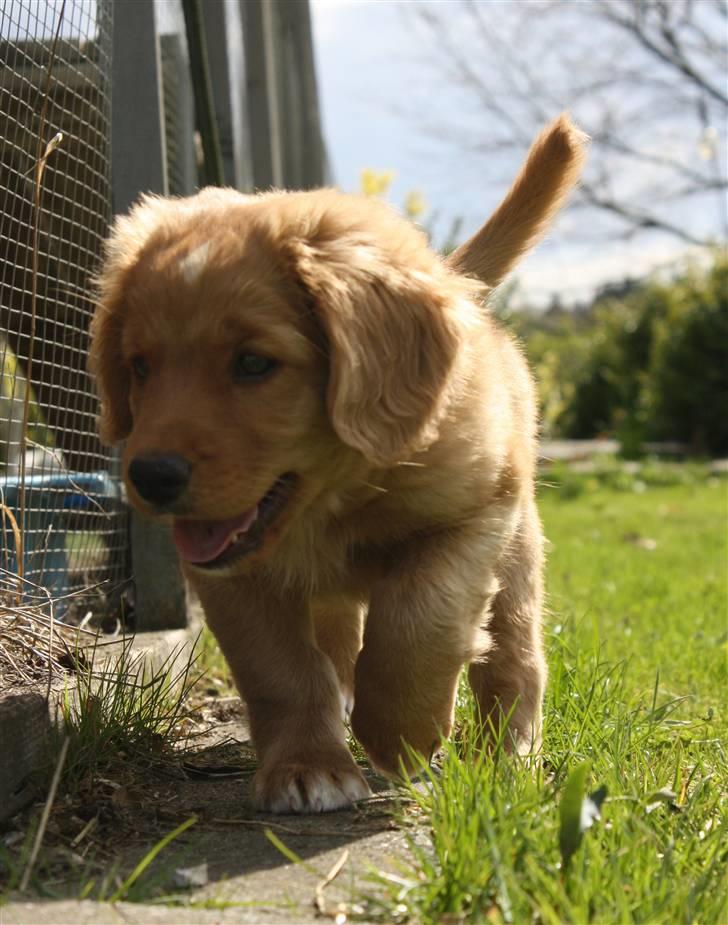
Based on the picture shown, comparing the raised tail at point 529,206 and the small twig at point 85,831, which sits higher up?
the raised tail at point 529,206

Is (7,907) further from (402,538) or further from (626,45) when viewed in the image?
(626,45)

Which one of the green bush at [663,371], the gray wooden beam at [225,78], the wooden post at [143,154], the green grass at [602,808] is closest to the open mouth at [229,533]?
the green grass at [602,808]

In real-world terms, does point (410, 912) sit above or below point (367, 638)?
below

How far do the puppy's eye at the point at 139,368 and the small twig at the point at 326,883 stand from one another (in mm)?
929

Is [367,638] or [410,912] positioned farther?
[367,638]

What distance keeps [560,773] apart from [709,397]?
475 inches

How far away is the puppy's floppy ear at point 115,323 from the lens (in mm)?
2330

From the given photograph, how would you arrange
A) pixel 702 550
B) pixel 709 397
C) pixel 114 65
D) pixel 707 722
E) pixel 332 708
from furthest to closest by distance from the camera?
pixel 709 397, pixel 702 550, pixel 114 65, pixel 707 722, pixel 332 708

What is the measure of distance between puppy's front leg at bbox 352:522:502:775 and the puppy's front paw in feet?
0.43

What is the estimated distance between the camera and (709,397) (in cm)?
1352

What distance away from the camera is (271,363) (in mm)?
2059

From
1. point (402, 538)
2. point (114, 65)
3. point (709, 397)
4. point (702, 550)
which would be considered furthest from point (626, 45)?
point (402, 538)

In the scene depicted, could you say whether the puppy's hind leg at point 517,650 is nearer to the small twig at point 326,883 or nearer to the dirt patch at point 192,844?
the dirt patch at point 192,844

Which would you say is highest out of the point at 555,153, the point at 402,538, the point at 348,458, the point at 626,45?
the point at 626,45
